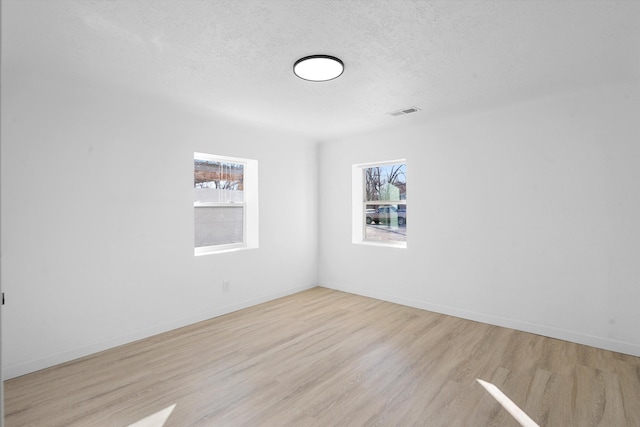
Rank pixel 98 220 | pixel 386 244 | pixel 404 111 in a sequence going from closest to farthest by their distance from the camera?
pixel 98 220
pixel 404 111
pixel 386 244

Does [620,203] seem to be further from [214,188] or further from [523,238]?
[214,188]

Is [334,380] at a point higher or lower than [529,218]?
lower

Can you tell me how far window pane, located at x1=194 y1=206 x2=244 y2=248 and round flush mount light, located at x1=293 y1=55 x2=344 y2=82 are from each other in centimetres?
224

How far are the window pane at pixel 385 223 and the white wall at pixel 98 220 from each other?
195 centimetres

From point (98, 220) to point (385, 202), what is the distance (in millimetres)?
3549

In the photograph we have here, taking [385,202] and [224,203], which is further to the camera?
[385,202]

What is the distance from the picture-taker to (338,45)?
248 centimetres

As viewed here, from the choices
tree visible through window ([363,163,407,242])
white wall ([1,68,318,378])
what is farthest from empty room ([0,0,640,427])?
tree visible through window ([363,163,407,242])

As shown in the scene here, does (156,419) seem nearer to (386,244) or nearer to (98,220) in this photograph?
(98,220)

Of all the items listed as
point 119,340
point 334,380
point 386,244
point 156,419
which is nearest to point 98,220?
point 119,340

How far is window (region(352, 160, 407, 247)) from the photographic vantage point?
5023 millimetres

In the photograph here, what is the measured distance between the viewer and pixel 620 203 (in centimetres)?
321

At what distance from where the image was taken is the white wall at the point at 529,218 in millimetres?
3225

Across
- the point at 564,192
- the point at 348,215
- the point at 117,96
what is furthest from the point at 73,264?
the point at 564,192
